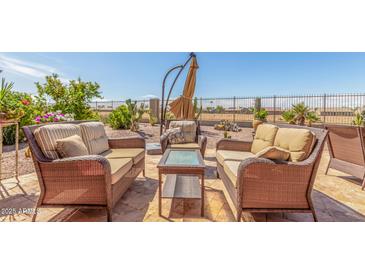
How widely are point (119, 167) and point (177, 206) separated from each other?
85 cm

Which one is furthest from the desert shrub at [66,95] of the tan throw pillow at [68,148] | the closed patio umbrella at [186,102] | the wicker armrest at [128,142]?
the tan throw pillow at [68,148]

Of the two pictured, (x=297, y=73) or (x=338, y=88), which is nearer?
(x=338, y=88)

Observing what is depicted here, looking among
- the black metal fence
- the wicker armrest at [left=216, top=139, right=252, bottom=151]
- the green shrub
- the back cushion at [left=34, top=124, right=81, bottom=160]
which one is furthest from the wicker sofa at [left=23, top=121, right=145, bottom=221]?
the black metal fence

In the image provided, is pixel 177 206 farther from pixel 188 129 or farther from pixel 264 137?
pixel 188 129

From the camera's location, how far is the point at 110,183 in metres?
1.93

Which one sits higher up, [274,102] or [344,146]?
[274,102]

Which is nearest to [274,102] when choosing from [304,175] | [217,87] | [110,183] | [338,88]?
[338,88]

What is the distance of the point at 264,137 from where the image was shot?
297 centimetres

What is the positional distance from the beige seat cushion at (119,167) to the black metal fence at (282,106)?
764cm

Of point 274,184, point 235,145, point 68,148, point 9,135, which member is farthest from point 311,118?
point 9,135
